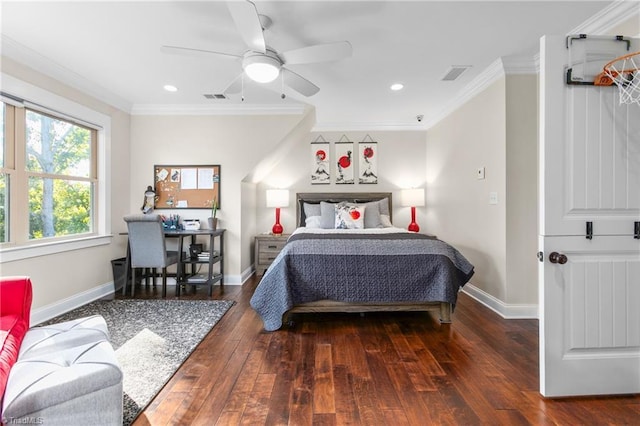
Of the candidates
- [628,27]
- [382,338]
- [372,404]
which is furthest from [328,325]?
[628,27]

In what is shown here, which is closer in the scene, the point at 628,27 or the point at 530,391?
the point at 530,391

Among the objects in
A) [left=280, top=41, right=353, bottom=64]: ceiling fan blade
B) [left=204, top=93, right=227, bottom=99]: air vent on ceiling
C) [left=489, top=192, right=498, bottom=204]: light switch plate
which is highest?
[left=204, top=93, right=227, bottom=99]: air vent on ceiling

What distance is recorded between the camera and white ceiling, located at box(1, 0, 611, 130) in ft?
7.09

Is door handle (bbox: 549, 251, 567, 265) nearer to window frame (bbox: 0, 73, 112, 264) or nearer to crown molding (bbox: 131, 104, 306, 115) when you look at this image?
crown molding (bbox: 131, 104, 306, 115)

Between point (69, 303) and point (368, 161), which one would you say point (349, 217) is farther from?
point (69, 303)

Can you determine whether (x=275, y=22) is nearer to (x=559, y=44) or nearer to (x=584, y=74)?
(x=559, y=44)

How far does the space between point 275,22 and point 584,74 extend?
202cm

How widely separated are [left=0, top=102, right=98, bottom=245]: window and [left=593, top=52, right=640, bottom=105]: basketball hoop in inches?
177

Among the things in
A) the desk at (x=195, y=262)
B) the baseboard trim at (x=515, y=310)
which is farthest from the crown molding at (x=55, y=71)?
the baseboard trim at (x=515, y=310)

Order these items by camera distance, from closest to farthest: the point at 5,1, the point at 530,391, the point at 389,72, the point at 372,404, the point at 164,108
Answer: the point at 372,404 < the point at 530,391 < the point at 5,1 < the point at 389,72 < the point at 164,108

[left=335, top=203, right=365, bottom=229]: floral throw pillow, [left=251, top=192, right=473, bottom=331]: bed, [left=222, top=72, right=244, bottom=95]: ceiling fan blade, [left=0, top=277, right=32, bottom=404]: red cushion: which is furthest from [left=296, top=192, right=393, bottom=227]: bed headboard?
[left=0, top=277, right=32, bottom=404]: red cushion

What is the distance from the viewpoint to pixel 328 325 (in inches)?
112

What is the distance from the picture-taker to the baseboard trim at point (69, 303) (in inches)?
114

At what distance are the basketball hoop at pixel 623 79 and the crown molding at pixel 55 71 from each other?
4358 mm
